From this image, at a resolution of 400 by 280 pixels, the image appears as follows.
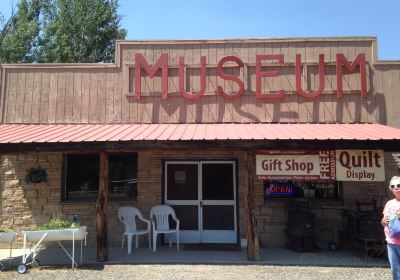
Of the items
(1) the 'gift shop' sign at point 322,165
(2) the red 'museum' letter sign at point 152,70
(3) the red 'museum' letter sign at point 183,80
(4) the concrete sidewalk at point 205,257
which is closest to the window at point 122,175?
(4) the concrete sidewalk at point 205,257

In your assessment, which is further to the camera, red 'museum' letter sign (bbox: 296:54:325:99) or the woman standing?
red 'museum' letter sign (bbox: 296:54:325:99)

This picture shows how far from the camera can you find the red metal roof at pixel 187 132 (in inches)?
322

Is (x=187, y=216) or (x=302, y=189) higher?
(x=302, y=189)

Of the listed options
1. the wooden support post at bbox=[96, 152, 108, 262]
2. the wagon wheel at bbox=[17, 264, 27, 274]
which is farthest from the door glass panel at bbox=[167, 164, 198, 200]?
the wagon wheel at bbox=[17, 264, 27, 274]

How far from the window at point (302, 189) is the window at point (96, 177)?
3.35 metres

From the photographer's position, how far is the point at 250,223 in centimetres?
845

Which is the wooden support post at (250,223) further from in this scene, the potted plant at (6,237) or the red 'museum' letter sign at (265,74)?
the potted plant at (6,237)

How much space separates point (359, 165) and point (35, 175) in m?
7.32

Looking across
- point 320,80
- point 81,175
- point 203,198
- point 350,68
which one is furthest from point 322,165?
point 81,175

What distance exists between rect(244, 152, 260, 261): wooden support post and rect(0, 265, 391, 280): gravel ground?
1.30 ft

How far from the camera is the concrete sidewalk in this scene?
8328 mm

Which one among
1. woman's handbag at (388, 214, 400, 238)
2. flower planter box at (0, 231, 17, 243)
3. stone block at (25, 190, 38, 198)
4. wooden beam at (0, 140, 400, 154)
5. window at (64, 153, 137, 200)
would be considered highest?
wooden beam at (0, 140, 400, 154)

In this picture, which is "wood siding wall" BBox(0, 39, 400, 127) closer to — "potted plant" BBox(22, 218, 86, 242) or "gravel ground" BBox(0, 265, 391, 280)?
"potted plant" BBox(22, 218, 86, 242)

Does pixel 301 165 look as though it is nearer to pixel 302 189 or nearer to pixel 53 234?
pixel 302 189
